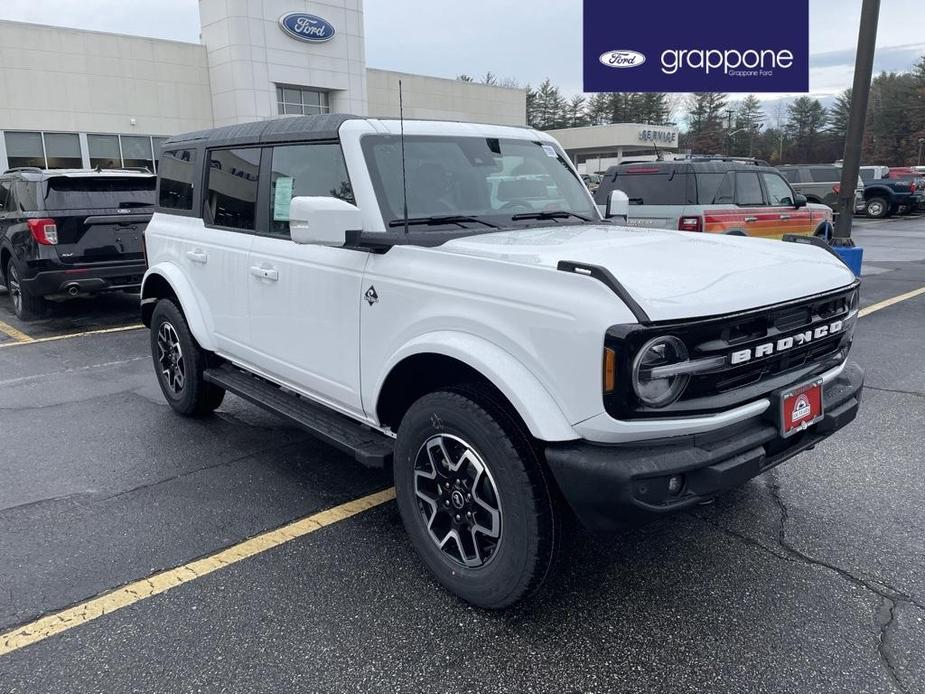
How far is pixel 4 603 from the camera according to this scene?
297 cm

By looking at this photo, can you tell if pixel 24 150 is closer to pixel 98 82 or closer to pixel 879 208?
pixel 98 82

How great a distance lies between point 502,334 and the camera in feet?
8.68

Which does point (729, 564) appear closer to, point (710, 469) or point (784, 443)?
point (784, 443)

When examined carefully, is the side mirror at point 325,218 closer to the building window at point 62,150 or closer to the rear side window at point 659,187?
the rear side window at point 659,187

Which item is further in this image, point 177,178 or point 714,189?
→ point 714,189

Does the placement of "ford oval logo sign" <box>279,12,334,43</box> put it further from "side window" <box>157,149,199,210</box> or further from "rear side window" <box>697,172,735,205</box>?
"side window" <box>157,149,199,210</box>

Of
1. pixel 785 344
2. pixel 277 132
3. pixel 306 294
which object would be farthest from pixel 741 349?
pixel 277 132

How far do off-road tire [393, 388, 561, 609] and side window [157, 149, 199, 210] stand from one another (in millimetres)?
2876

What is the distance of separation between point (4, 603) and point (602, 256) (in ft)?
9.37

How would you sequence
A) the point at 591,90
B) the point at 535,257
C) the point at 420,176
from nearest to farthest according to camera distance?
the point at 535,257, the point at 420,176, the point at 591,90

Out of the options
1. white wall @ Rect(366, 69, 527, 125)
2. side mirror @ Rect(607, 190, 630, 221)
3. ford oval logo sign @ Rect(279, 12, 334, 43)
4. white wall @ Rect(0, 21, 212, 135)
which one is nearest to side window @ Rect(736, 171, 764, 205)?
side mirror @ Rect(607, 190, 630, 221)

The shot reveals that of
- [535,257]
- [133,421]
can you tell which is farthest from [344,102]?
[535,257]

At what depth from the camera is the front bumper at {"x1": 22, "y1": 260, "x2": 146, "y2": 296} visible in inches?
328

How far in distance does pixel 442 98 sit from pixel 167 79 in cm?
1492
